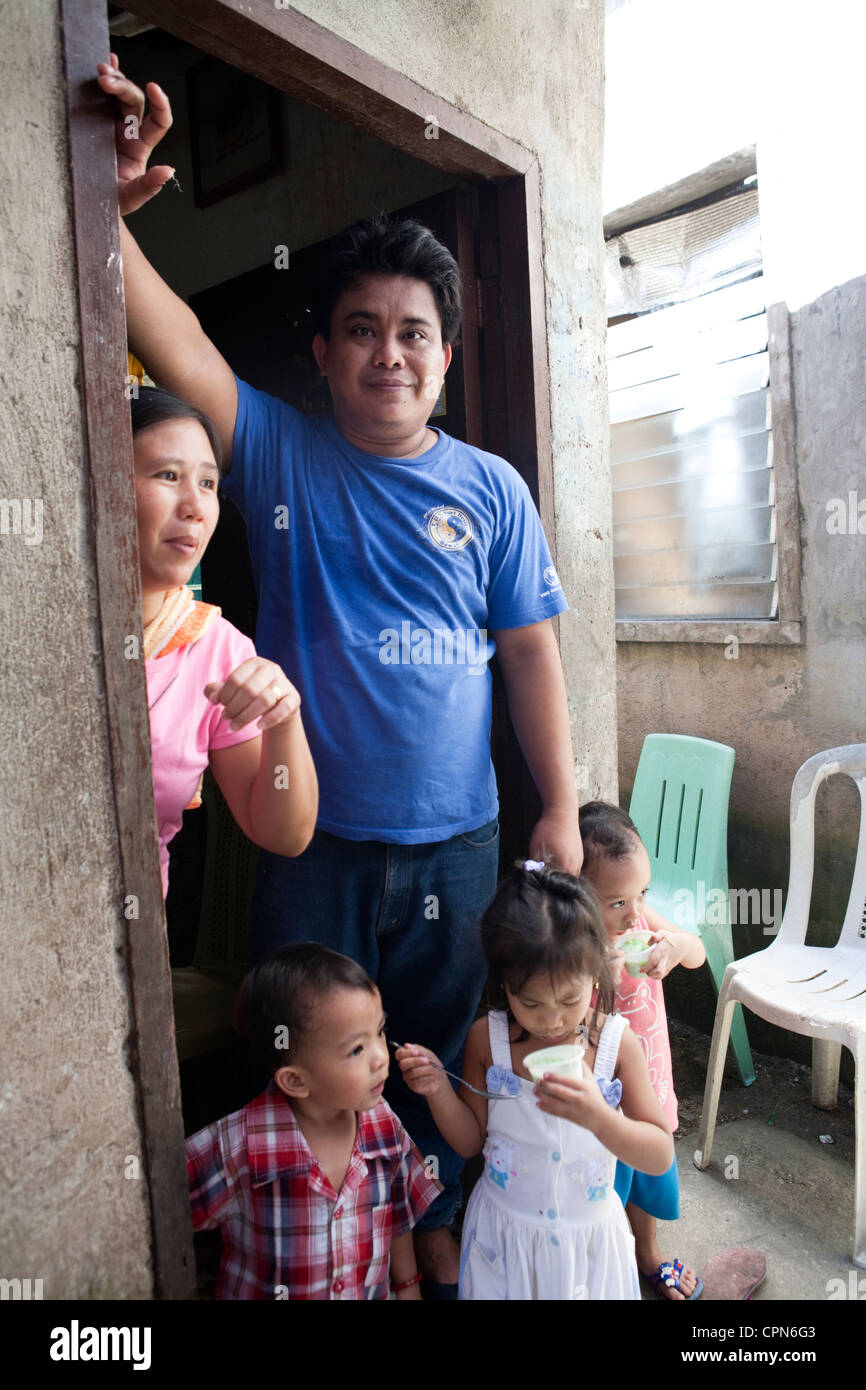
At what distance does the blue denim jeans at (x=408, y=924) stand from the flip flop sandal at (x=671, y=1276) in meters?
0.56

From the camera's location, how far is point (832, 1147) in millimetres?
3250

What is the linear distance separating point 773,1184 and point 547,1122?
174 cm

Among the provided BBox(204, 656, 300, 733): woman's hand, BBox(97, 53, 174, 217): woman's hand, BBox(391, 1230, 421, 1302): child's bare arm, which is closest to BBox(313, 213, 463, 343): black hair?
BBox(97, 53, 174, 217): woman's hand

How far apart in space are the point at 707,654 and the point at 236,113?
2.84 m

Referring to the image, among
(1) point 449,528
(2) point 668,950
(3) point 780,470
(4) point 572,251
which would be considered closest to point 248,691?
(1) point 449,528

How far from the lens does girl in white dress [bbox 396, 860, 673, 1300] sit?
169cm

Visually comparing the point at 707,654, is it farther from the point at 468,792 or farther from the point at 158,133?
the point at 158,133

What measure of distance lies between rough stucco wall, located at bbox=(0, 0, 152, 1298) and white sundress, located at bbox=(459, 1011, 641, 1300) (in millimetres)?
667

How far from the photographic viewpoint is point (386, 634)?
2.00 meters

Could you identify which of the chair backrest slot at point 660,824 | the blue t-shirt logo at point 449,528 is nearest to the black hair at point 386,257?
the blue t-shirt logo at point 449,528

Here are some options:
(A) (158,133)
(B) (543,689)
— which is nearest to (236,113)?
(A) (158,133)

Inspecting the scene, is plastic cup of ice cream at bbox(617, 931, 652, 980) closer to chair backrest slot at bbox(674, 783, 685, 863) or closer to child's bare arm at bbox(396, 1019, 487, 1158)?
child's bare arm at bbox(396, 1019, 487, 1158)

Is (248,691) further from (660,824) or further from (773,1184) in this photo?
(660,824)
